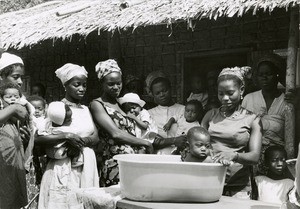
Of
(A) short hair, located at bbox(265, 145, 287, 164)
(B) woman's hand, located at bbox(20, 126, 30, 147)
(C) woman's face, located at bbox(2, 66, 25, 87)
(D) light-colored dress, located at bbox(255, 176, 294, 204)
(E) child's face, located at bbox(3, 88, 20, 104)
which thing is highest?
(C) woman's face, located at bbox(2, 66, 25, 87)

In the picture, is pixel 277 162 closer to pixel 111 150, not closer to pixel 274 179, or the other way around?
pixel 274 179

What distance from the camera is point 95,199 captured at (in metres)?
3.23

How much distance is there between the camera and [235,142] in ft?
12.6

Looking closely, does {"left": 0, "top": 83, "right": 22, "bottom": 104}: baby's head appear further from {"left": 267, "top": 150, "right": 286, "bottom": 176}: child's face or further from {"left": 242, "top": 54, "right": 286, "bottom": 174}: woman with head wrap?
{"left": 267, "top": 150, "right": 286, "bottom": 176}: child's face

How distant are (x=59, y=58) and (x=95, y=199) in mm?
6608

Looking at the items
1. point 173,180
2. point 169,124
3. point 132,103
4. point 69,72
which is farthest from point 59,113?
point 173,180

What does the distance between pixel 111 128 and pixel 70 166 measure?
1.89ft

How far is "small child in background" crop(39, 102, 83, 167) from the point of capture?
4.43 meters

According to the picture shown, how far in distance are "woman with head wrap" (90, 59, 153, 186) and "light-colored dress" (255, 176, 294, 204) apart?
104 cm

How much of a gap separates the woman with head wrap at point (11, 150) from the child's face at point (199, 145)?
1.52 m

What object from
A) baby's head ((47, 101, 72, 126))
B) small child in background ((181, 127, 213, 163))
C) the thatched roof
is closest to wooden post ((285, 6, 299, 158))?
the thatched roof

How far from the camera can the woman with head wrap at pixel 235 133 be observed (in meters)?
3.79

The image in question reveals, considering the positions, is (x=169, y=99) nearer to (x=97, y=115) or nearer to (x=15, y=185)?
(x=97, y=115)

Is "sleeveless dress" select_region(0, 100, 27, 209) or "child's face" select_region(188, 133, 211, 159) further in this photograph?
"sleeveless dress" select_region(0, 100, 27, 209)
